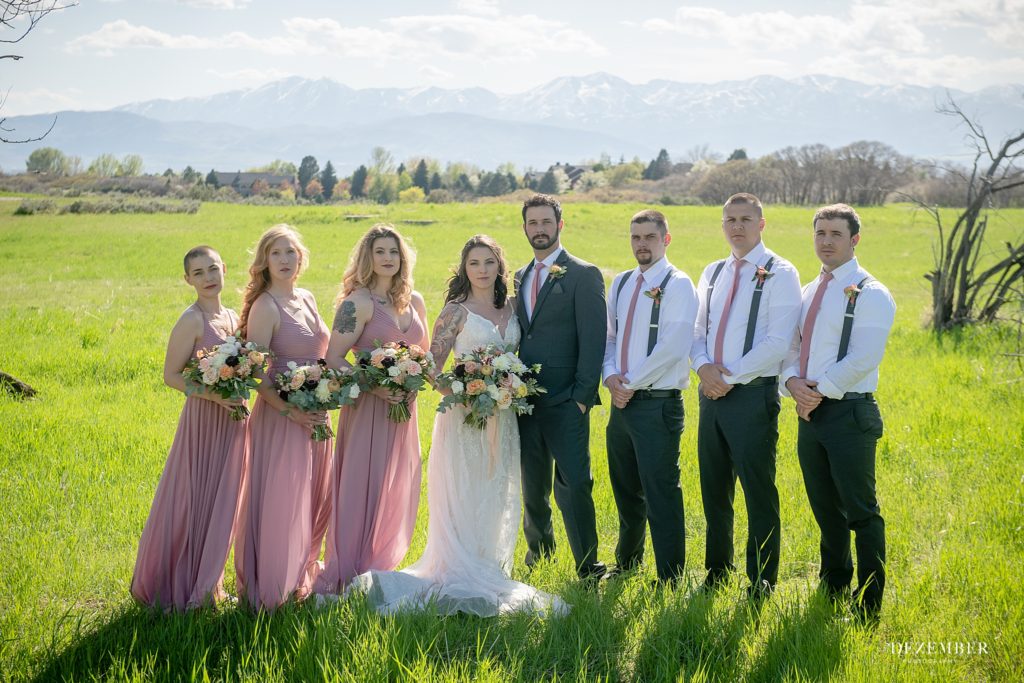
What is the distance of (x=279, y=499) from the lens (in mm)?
5375

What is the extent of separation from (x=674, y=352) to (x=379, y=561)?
9.25 ft

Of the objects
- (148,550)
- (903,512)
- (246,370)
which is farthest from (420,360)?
(903,512)

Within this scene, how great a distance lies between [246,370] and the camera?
16.6 feet

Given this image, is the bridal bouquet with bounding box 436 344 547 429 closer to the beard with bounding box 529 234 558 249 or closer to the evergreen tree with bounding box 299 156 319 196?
the beard with bounding box 529 234 558 249

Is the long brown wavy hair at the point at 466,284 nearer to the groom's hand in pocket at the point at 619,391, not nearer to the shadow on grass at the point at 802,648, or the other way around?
the groom's hand in pocket at the point at 619,391

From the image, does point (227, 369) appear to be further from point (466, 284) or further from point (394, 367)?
point (466, 284)

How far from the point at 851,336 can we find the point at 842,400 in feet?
1.49

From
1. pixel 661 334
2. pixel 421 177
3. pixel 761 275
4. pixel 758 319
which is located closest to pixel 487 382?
pixel 661 334

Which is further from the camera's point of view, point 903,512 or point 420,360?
point 903,512

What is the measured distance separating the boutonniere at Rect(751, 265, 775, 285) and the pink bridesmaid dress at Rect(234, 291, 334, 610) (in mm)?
3371

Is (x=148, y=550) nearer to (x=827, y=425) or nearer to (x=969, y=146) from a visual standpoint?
(x=827, y=425)

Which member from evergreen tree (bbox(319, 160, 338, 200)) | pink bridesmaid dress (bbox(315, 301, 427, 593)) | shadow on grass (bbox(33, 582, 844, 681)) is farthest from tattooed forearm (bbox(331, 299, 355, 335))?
evergreen tree (bbox(319, 160, 338, 200))

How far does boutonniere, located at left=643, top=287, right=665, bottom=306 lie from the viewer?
18.6 ft

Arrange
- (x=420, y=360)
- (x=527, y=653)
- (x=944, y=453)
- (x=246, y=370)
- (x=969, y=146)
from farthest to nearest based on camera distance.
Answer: (x=969, y=146) → (x=944, y=453) → (x=420, y=360) → (x=246, y=370) → (x=527, y=653)
